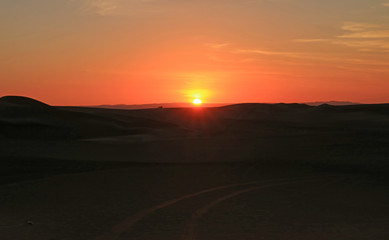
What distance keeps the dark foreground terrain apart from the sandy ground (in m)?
0.03

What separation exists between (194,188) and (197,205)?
3009 millimetres

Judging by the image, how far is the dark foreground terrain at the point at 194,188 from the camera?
37.1 feet

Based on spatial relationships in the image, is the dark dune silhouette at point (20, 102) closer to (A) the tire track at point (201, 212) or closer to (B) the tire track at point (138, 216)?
(B) the tire track at point (138, 216)

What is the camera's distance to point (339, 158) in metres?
24.7

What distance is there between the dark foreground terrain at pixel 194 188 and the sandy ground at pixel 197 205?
0.03 meters

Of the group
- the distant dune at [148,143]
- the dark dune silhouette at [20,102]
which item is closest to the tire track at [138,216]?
the distant dune at [148,143]

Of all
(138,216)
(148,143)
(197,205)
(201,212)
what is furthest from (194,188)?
(148,143)

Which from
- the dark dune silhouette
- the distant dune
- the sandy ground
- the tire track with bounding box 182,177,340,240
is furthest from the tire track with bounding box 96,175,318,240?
the dark dune silhouette

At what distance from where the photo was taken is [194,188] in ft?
55.4

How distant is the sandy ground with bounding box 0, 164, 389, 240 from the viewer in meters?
11.0

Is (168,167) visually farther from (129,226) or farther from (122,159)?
(129,226)

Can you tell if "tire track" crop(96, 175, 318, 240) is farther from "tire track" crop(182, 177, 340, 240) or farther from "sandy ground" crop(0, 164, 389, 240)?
"tire track" crop(182, 177, 340, 240)

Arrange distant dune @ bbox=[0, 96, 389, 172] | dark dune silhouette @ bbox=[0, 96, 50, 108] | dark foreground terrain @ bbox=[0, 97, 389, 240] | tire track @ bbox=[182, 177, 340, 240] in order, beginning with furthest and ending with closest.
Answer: dark dune silhouette @ bbox=[0, 96, 50, 108] < distant dune @ bbox=[0, 96, 389, 172] < dark foreground terrain @ bbox=[0, 97, 389, 240] < tire track @ bbox=[182, 177, 340, 240]

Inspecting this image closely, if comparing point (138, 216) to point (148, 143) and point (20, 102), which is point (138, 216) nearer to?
point (148, 143)
